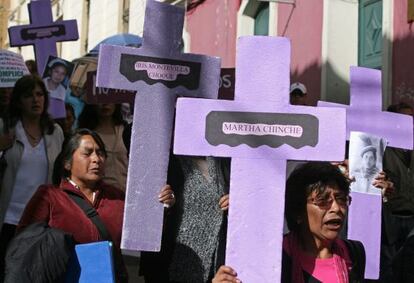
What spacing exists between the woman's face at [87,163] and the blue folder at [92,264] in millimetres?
695

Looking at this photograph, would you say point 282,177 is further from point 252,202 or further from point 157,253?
point 157,253

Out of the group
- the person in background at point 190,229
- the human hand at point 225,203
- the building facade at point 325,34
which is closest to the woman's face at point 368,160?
the person in background at point 190,229

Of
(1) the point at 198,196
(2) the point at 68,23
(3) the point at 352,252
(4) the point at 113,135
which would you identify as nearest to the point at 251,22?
(2) the point at 68,23

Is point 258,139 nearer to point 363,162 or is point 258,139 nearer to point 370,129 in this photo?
point 363,162

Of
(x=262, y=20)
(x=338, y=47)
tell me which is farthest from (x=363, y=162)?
(x=262, y=20)

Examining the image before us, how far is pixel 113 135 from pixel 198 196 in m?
1.73

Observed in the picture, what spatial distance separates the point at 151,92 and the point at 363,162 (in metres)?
1.14

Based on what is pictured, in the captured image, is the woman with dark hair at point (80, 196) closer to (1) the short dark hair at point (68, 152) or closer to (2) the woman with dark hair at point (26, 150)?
(1) the short dark hair at point (68, 152)

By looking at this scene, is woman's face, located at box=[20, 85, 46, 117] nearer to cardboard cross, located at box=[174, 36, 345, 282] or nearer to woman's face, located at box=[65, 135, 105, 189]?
woman's face, located at box=[65, 135, 105, 189]

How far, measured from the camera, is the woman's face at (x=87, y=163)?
14.2ft

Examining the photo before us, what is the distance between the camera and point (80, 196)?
4242 mm

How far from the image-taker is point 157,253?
14.5 feet

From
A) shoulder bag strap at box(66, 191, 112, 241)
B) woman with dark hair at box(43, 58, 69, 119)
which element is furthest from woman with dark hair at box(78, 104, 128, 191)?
woman with dark hair at box(43, 58, 69, 119)

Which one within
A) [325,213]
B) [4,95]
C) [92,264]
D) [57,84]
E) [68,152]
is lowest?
[92,264]
